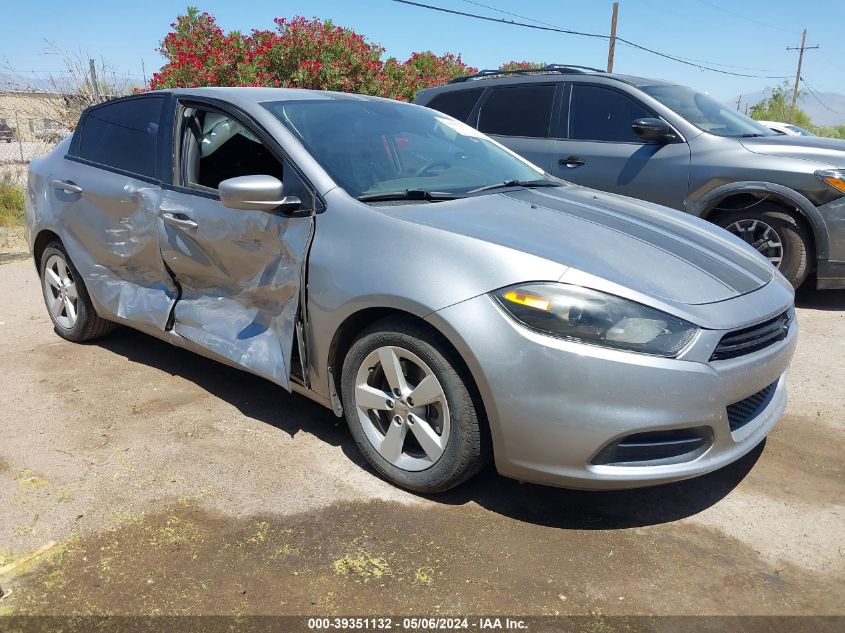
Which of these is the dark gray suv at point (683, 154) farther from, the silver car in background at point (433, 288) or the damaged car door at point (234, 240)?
the damaged car door at point (234, 240)

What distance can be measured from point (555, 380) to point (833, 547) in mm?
1298

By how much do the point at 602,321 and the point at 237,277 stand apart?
6.34 feet

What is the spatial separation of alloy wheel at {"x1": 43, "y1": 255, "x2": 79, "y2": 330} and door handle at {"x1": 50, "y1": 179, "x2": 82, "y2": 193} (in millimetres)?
491

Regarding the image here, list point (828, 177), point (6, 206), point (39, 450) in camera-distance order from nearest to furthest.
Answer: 1. point (39, 450)
2. point (828, 177)
3. point (6, 206)


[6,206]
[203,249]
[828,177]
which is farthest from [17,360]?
[6,206]

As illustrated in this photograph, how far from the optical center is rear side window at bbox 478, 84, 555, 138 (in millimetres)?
6918

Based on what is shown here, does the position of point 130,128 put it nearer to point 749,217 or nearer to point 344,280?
point 344,280

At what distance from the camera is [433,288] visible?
2.84 meters

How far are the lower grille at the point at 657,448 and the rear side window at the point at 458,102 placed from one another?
5.26 meters

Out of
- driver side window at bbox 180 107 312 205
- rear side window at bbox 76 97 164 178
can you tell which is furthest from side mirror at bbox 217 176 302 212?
rear side window at bbox 76 97 164 178

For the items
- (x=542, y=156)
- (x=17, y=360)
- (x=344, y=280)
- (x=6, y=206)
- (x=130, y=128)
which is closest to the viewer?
(x=344, y=280)

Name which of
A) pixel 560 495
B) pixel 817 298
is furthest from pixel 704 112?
pixel 560 495

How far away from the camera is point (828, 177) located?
5707 mm

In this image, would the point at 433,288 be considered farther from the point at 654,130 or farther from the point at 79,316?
the point at 654,130
